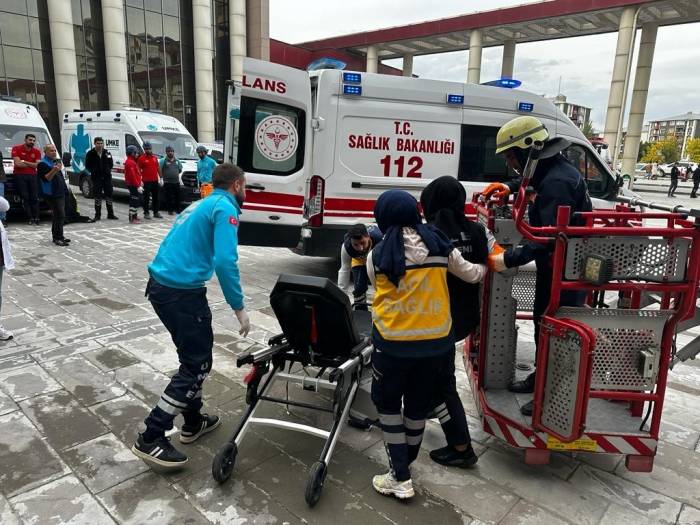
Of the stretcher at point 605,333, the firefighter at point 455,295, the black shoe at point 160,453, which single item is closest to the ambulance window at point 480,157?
the firefighter at point 455,295

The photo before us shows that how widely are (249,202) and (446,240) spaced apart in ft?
14.6

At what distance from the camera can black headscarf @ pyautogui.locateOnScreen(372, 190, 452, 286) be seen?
2455mm

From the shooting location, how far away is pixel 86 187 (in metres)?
15.5

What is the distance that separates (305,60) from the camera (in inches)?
1336

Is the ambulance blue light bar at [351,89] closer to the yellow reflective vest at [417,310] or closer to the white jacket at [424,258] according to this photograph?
the white jacket at [424,258]

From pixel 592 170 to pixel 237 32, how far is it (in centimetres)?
2565

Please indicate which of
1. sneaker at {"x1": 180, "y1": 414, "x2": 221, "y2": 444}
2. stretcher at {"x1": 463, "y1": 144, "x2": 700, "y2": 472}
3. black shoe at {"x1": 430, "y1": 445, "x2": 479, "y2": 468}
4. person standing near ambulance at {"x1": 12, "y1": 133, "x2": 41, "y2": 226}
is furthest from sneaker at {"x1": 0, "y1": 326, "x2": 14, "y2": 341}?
person standing near ambulance at {"x1": 12, "y1": 133, "x2": 41, "y2": 226}

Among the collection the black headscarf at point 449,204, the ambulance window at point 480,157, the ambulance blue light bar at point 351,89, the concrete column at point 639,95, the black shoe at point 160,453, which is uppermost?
the concrete column at point 639,95

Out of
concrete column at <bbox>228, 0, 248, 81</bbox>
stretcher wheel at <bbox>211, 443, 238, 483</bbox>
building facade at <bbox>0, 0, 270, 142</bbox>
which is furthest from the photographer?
concrete column at <bbox>228, 0, 248, 81</bbox>

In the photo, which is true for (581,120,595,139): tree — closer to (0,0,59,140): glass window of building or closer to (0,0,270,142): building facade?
(0,0,270,142): building facade

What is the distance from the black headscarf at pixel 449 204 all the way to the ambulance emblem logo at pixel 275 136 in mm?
3991

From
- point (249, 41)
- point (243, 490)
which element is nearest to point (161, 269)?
point (243, 490)

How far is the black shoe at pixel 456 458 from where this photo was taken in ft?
9.81

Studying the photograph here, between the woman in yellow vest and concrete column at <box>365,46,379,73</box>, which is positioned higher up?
concrete column at <box>365,46,379,73</box>
